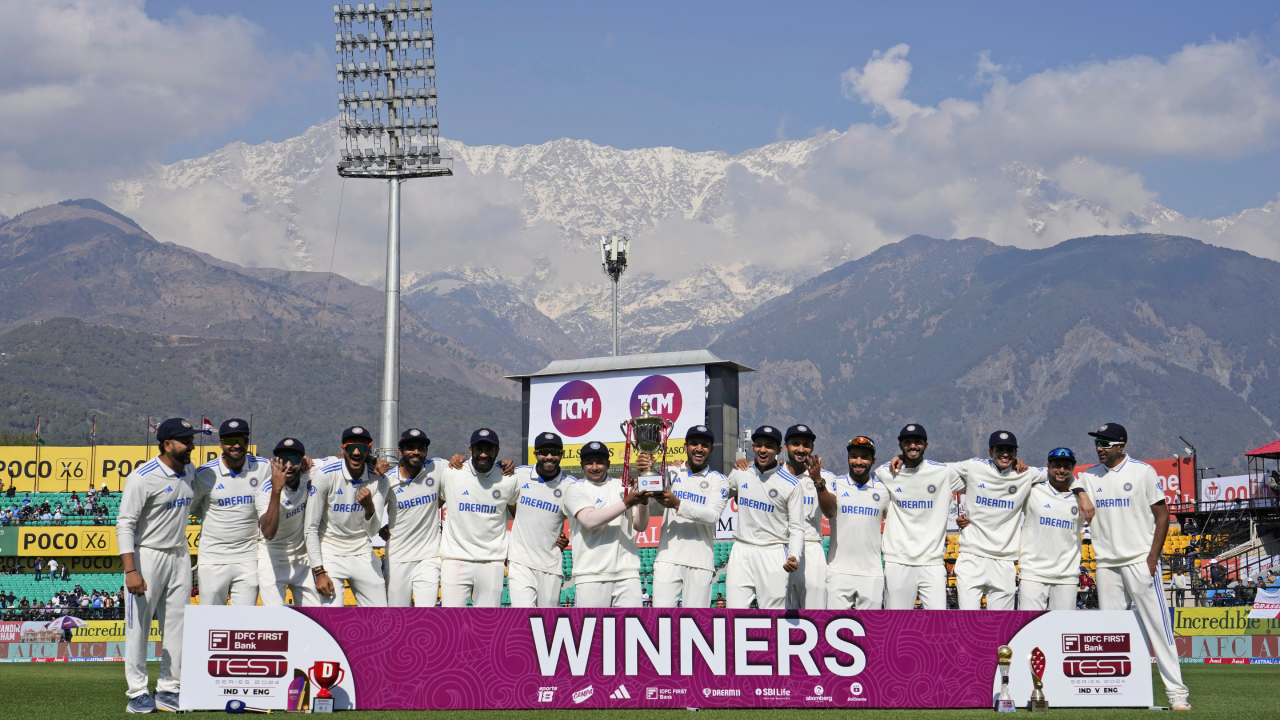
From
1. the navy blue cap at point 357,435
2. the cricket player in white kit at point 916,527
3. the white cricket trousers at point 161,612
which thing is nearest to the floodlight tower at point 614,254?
the navy blue cap at point 357,435

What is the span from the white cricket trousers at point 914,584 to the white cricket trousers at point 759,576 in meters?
1.20

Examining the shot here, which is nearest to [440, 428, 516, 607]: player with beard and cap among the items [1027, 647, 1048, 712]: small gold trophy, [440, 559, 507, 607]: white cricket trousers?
[440, 559, 507, 607]: white cricket trousers

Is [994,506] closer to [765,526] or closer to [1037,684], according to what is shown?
[1037,684]

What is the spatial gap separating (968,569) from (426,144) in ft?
109

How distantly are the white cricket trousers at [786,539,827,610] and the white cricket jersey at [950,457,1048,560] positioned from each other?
5.53 feet

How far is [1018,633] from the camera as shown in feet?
33.7

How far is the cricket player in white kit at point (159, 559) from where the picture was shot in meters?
10.5

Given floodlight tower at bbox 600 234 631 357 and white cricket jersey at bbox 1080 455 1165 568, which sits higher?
floodlight tower at bbox 600 234 631 357

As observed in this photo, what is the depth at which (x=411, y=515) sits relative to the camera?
39.3 feet

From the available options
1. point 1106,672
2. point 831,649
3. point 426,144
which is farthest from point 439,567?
point 426,144

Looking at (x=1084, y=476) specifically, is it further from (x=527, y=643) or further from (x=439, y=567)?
(x=439, y=567)

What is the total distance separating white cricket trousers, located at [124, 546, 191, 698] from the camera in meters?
10.5

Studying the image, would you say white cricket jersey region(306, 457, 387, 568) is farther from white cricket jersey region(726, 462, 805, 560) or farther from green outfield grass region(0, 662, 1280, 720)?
white cricket jersey region(726, 462, 805, 560)

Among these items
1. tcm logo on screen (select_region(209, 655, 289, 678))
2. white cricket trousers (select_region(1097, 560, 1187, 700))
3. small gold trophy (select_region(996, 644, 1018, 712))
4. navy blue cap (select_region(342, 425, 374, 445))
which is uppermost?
navy blue cap (select_region(342, 425, 374, 445))
